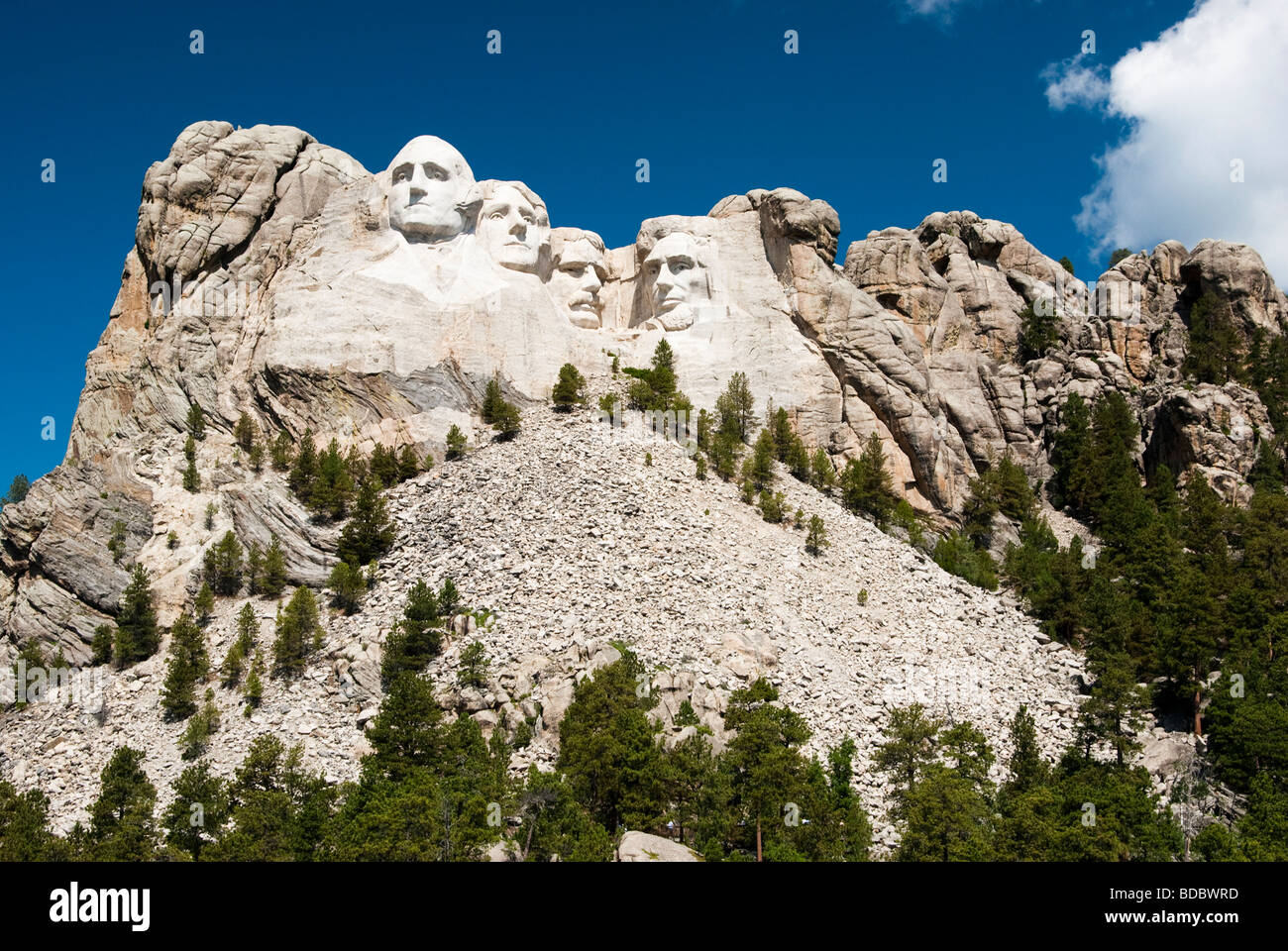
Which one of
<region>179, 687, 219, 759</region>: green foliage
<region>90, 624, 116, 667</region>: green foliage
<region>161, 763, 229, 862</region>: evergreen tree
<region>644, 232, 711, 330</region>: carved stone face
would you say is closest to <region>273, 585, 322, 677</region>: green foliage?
<region>179, 687, 219, 759</region>: green foliage

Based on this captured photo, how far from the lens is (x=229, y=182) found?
208 ft

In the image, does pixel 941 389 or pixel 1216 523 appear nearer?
pixel 1216 523

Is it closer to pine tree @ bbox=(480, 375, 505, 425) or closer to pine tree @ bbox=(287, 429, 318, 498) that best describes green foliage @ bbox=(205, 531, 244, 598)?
pine tree @ bbox=(287, 429, 318, 498)

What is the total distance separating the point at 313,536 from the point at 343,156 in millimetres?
26372

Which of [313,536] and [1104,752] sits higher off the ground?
[313,536]

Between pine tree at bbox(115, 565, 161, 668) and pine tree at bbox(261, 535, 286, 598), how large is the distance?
4387 millimetres

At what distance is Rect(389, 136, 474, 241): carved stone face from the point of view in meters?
61.5

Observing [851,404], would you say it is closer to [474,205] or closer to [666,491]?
[666,491]

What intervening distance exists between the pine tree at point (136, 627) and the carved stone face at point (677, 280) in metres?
31.2

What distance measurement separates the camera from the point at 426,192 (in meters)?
61.7

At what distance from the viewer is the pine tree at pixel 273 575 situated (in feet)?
160

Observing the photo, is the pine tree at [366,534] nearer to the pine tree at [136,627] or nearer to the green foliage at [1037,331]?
the pine tree at [136,627]
